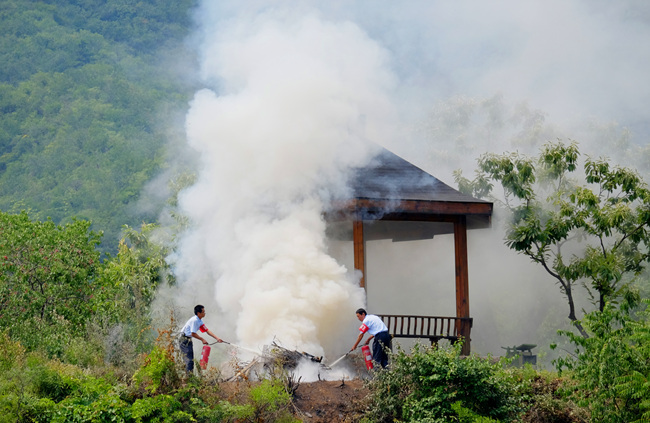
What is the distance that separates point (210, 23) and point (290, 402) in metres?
14.8

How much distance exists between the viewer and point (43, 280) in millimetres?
14891

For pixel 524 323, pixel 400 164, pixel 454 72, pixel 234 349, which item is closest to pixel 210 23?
pixel 400 164

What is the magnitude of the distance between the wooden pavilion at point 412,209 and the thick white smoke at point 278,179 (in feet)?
1.62

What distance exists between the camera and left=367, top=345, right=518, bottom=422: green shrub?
965 centimetres

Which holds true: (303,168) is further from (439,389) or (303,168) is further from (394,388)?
(439,389)

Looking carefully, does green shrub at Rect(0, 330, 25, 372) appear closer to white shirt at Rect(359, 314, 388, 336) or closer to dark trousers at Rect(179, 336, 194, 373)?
dark trousers at Rect(179, 336, 194, 373)

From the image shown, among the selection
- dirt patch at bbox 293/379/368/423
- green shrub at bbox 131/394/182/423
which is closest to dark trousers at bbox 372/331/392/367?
dirt patch at bbox 293/379/368/423

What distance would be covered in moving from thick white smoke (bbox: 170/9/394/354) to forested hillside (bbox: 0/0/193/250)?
2713cm

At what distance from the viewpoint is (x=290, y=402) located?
32.9 feet

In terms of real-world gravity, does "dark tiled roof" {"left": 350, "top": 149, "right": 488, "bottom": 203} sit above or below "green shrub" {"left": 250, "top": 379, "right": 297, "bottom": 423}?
above

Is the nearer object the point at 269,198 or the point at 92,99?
the point at 269,198

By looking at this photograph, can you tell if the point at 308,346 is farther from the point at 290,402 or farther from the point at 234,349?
the point at 290,402

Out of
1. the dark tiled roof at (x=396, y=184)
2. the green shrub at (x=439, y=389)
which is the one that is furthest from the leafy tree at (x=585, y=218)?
the green shrub at (x=439, y=389)

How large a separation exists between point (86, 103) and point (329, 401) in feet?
156
